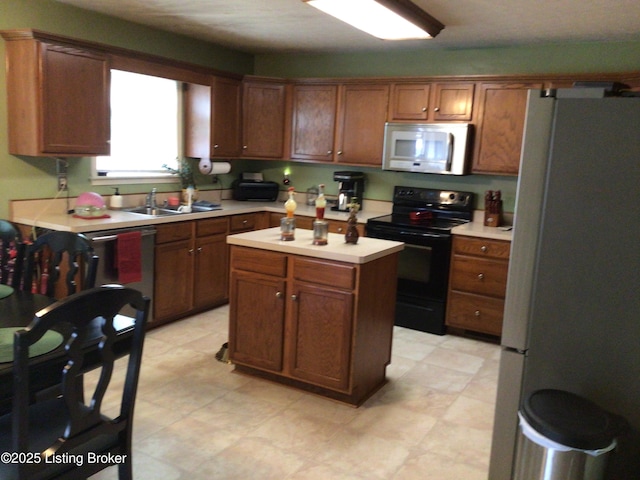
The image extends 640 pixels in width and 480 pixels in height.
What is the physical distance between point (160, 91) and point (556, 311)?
13.4ft

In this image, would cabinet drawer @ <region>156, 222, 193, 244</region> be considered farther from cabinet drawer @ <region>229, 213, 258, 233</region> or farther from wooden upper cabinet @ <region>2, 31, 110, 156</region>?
wooden upper cabinet @ <region>2, 31, 110, 156</region>

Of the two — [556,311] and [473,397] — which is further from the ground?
[556,311]

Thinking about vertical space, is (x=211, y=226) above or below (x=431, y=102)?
below

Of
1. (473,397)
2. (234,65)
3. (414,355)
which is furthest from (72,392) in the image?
(234,65)

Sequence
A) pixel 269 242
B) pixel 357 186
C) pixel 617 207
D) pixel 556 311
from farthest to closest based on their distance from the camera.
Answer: pixel 357 186 → pixel 269 242 → pixel 556 311 → pixel 617 207

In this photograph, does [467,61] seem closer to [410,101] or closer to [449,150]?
[410,101]

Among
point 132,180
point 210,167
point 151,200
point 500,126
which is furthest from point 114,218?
point 500,126

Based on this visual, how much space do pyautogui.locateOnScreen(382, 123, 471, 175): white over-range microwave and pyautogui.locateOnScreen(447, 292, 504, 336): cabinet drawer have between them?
106cm

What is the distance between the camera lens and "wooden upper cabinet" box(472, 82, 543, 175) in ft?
14.1

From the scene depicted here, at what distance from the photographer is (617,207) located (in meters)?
1.61

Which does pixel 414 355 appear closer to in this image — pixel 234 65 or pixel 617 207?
pixel 617 207

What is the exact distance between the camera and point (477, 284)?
168 inches

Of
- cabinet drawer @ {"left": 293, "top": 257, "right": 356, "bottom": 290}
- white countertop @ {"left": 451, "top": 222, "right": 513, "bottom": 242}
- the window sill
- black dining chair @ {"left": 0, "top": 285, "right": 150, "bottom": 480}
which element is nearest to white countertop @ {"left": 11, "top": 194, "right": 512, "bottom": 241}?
white countertop @ {"left": 451, "top": 222, "right": 513, "bottom": 242}

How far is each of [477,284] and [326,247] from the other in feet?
5.61
